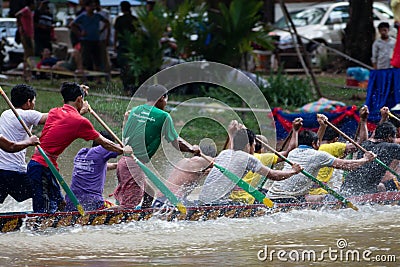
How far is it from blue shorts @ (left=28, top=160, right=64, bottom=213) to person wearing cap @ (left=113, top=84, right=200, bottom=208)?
0.76 m

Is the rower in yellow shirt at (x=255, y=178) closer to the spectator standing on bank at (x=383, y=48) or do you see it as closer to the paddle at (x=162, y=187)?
the paddle at (x=162, y=187)

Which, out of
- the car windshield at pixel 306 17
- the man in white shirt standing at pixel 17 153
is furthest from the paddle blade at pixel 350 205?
the car windshield at pixel 306 17

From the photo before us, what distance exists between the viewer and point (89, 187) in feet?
29.7

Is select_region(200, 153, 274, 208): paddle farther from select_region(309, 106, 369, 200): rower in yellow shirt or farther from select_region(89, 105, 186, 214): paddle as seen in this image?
select_region(309, 106, 369, 200): rower in yellow shirt

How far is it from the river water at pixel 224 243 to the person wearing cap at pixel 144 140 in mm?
395

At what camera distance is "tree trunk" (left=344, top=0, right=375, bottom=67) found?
59.7ft

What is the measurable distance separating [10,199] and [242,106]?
5.81 meters

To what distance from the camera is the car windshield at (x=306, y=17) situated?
922 inches

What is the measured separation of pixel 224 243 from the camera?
8461 mm

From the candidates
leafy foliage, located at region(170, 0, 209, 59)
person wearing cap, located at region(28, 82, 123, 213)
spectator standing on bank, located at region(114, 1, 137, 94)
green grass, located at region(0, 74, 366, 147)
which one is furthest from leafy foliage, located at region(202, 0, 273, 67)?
person wearing cap, located at region(28, 82, 123, 213)

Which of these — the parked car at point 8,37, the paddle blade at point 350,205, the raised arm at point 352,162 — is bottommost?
the parked car at point 8,37

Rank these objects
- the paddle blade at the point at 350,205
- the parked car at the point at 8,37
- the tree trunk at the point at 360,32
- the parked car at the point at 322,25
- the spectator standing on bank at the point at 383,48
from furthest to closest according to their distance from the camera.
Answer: the parked car at the point at 322,25 < the parked car at the point at 8,37 < the tree trunk at the point at 360,32 < the spectator standing on bank at the point at 383,48 < the paddle blade at the point at 350,205

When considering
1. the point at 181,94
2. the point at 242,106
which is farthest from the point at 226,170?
the point at 181,94

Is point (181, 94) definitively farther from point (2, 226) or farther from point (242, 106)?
point (2, 226)
